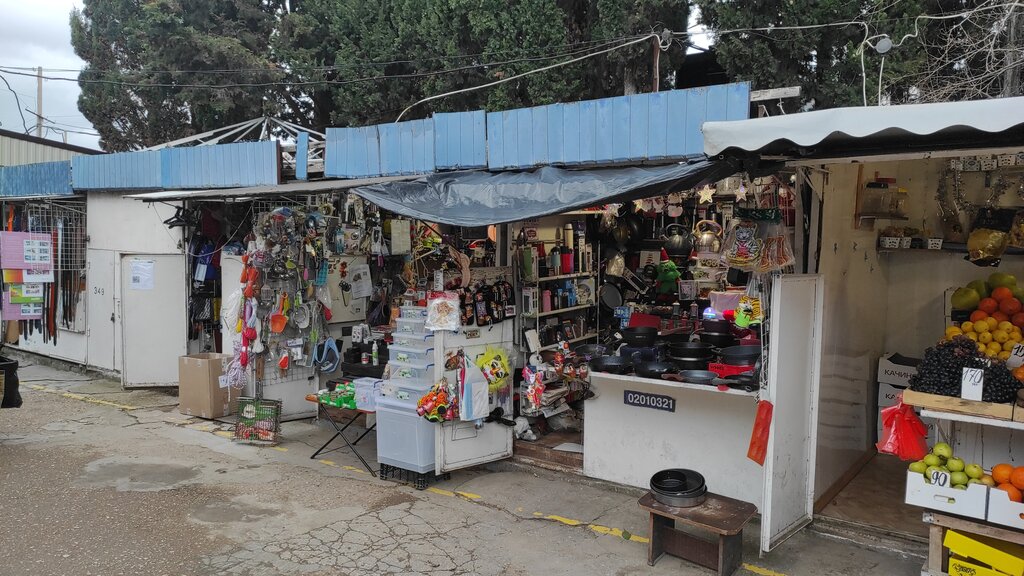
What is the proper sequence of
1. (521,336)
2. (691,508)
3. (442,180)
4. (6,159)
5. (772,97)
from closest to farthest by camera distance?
(691,508) → (772,97) → (442,180) → (521,336) → (6,159)

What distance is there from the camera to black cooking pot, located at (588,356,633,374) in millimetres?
6016

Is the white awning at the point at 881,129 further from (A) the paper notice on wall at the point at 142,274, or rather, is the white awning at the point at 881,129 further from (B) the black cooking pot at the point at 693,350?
(A) the paper notice on wall at the point at 142,274

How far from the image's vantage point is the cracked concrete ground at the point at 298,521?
187 inches

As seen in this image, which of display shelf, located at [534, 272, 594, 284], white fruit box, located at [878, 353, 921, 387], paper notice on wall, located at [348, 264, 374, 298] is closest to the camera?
white fruit box, located at [878, 353, 921, 387]

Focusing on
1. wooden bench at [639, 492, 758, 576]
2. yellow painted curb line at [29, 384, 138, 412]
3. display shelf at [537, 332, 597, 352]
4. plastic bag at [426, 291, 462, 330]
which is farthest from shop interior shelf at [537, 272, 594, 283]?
yellow painted curb line at [29, 384, 138, 412]

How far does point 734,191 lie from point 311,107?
16.8m

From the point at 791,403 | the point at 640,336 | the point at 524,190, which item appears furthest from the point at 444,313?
the point at 791,403

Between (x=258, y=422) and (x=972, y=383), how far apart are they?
6.89 m

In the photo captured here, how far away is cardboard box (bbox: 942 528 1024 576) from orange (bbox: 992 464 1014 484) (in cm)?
36

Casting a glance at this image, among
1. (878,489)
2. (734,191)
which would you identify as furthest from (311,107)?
(878,489)

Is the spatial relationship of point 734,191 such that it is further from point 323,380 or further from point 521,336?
point 323,380

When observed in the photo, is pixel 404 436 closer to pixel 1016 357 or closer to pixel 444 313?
pixel 444 313

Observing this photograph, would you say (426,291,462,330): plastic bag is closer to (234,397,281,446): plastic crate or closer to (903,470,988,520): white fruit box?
(234,397,281,446): plastic crate

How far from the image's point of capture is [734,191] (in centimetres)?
664
